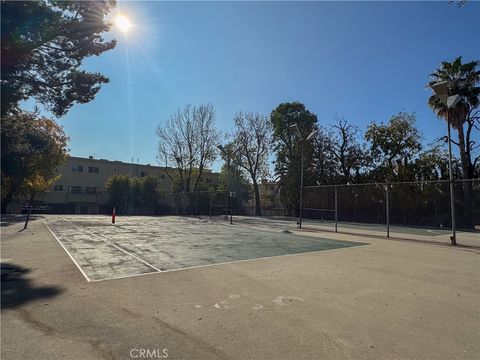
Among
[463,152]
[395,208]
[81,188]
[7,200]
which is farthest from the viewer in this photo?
[81,188]

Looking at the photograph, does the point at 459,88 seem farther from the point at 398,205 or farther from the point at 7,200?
the point at 7,200

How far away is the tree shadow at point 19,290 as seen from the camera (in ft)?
17.9

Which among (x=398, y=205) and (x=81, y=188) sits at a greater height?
(x=81, y=188)

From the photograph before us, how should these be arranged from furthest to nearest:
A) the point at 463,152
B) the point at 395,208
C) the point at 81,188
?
the point at 81,188 < the point at 463,152 < the point at 395,208

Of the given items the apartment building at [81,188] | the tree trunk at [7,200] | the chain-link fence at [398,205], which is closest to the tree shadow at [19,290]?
the chain-link fence at [398,205]

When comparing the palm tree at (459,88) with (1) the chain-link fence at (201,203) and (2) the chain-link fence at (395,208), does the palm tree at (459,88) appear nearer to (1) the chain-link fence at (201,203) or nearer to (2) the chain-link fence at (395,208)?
(2) the chain-link fence at (395,208)

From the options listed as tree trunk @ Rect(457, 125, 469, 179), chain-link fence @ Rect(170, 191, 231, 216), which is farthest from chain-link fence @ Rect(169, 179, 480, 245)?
chain-link fence @ Rect(170, 191, 231, 216)

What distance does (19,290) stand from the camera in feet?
20.0

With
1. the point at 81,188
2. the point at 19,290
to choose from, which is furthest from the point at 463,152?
the point at 81,188

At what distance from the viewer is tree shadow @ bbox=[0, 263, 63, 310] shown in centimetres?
546

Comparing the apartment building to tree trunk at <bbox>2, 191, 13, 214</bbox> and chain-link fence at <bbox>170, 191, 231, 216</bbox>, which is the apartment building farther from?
chain-link fence at <bbox>170, 191, 231, 216</bbox>

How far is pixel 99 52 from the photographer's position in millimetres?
14734

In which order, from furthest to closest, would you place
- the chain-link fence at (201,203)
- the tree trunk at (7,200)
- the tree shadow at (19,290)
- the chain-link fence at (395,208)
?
the tree trunk at (7,200) → the chain-link fence at (201,203) → the chain-link fence at (395,208) → the tree shadow at (19,290)

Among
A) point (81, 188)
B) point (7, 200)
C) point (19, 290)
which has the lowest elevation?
point (19, 290)
